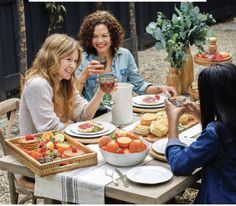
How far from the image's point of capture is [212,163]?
3154 millimetres

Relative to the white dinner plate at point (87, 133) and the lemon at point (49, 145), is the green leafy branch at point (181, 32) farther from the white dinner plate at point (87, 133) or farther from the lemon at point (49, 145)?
the lemon at point (49, 145)

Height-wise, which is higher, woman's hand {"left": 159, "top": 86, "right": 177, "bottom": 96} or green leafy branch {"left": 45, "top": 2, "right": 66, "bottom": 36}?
green leafy branch {"left": 45, "top": 2, "right": 66, "bottom": 36}

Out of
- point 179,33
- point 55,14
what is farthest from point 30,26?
point 179,33

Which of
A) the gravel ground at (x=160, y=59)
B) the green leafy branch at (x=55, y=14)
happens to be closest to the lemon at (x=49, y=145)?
the gravel ground at (x=160, y=59)

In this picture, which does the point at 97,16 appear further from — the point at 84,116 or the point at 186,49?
the point at 84,116

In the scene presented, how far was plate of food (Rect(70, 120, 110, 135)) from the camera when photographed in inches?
151

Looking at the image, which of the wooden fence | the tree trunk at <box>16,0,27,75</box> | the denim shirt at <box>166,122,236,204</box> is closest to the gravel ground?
the wooden fence

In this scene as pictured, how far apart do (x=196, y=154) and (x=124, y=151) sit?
433 millimetres

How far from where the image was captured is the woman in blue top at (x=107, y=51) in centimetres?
491

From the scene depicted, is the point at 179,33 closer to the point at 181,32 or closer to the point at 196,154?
the point at 181,32

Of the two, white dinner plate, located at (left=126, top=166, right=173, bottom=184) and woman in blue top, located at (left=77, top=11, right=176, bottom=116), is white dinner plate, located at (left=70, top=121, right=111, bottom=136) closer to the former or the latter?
white dinner plate, located at (left=126, top=166, right=173, bottom=184)

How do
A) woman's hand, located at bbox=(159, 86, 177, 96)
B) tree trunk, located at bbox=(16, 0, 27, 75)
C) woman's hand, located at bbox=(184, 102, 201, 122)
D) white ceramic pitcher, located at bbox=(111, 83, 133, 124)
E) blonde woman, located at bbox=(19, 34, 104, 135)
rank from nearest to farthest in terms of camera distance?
woman's hand, located at bbox=(184, 102, 201, 122) → blonde woman, located at bbox=(19, 34, 104, 135) → white ceramic pitcher, located at bbox=(111, 83, 133, 124) → woman's hand, located at bbox=(159, 86, 177, 96) → tree trunk, located at bbox=(16, 0, 27, 75)

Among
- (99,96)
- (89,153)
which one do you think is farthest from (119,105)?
(89,153)

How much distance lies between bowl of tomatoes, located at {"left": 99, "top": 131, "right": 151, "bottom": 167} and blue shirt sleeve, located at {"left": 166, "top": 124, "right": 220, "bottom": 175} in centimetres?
19
